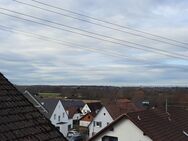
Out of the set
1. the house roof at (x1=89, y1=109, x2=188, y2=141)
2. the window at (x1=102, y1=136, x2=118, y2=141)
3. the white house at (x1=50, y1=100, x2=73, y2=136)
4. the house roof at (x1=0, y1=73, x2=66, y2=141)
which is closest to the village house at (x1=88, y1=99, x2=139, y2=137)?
the white house at (x1=50, y1=100, x2=73, y2=136)

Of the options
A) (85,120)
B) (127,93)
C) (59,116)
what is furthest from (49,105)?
(127,93)

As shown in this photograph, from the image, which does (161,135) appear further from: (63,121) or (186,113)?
(63,121)

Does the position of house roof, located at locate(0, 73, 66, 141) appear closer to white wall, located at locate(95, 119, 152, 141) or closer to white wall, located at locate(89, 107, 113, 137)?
white wall, located at locate(95, 119, 152, 141)

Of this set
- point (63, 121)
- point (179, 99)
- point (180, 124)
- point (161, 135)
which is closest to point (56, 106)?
point (63, 121)

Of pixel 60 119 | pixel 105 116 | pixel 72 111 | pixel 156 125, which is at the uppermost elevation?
pixel 72 111

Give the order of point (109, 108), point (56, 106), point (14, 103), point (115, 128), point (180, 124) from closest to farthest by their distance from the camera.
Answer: point (14, 103) → point (115, 128) → point (180, 124) → point (109, 108) → point (56, 106)

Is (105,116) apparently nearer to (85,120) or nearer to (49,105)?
(49,105)

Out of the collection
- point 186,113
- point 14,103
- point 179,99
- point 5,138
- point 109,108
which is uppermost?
point 179,99
